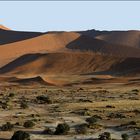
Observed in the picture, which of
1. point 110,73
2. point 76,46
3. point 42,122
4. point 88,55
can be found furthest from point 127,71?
point 42,122

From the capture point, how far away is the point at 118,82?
87.8m

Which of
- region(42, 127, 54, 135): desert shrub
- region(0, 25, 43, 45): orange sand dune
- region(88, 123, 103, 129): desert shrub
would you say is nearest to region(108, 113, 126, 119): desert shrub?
region(88, 123, 103, 129): desert shrub

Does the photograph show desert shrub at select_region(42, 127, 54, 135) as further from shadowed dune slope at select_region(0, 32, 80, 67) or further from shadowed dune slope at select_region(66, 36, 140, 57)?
shadowed dune slope at select_region(0, 32, 80, 67)

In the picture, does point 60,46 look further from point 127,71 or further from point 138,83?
point 138,83

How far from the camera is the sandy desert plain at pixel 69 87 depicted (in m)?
29.2

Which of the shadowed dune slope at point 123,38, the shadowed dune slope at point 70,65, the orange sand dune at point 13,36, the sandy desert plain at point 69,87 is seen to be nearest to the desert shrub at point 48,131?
the sandy desert plain at point 69,87

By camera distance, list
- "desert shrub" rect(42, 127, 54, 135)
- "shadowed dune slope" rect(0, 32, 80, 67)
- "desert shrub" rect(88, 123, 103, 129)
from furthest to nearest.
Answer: "shadowed dune slope" rect(0, 32, 80, 67)
"desert shrub" rect(88, 123, 103, 129)
"desert shrub" rect(42, 127, 54, 135)

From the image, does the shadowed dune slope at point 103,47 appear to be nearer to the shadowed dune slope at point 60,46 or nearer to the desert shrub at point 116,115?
the shadowed dune slope at point 60,46

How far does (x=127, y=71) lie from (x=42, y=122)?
7927cm

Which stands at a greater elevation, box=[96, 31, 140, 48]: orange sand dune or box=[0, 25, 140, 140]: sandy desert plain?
box=[96, 31, 140, 48]: orange sand dune

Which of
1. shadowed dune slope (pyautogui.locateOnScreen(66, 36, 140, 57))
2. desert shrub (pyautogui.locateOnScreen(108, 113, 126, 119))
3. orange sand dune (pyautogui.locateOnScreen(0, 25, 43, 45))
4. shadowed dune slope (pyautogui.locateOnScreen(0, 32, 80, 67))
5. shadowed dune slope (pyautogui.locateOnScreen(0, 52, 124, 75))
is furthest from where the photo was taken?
orange sand dune (pyautogui.locateOnScreen(0, 25, 43, 45))

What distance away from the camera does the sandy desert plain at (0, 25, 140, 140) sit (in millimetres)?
29158

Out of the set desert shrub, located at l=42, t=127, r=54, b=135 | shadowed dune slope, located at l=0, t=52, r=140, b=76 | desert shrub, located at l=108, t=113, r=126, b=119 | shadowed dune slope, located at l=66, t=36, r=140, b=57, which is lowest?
desert shrub, located at l=42, t=127, r=54, b=135

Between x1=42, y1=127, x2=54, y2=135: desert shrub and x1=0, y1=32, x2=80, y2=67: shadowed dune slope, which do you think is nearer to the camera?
x1=42, y1=127, x2=54, y2=135: desert shrub
